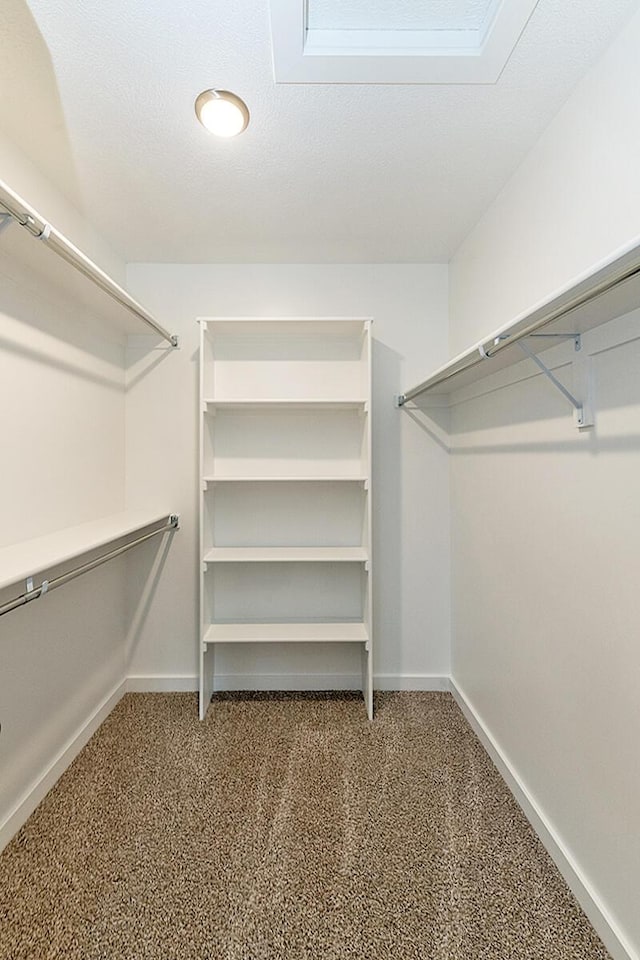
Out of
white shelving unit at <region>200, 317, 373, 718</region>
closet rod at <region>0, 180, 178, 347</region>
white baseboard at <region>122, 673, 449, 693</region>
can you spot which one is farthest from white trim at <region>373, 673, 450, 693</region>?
closet rod at <region>0, 180, 178, 347</region>

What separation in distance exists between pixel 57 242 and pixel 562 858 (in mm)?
2324

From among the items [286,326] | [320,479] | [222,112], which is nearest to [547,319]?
[222,112]

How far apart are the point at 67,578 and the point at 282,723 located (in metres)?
1.28

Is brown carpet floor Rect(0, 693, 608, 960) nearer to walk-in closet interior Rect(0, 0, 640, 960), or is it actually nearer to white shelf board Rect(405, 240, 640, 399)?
walk-in closet interior Rect(0, 0, 640, 960)

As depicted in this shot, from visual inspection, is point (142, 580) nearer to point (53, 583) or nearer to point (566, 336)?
point (53, 583)

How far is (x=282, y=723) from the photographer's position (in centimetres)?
228

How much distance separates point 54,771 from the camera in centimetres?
186

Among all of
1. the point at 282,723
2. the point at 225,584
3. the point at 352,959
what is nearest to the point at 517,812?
the point at 352,959

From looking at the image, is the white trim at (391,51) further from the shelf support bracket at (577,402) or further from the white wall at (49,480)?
the white wall at (49,480)

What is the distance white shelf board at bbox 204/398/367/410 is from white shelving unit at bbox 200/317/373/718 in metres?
0.05

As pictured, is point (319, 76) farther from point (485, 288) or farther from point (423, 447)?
point (423, 447)

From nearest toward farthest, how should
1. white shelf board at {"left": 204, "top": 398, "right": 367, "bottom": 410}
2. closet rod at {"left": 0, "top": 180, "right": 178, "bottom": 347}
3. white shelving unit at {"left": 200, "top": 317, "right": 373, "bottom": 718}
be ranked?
closet rod at {"left": 0, "top": 180, "right": 178, "bottom": 347} < white shelf board at {"left": 204, "top": 398, "right": 367, "bottom": 410} < white shelving unit at {"left": 200, "top": 317, "right": 373, "bottom": 718}

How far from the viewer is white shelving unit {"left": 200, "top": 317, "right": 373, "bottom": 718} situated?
2.55 m

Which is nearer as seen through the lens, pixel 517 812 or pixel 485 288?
pixel 517 812
